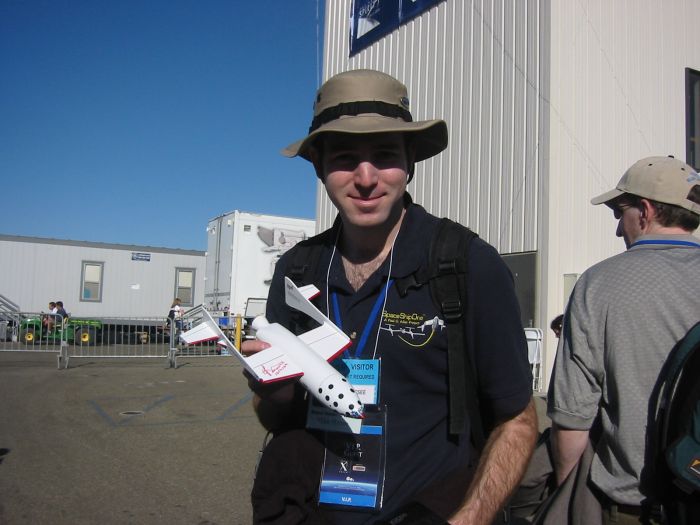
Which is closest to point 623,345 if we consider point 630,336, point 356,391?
point 630,336

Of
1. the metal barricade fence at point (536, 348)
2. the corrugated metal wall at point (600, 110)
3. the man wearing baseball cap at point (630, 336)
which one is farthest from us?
the corrugated metal wall at point (600, 110)

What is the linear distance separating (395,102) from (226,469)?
5.14 m

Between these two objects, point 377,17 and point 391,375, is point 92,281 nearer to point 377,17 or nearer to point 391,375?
point 377,17

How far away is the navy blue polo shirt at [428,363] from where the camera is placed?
5.68 feet

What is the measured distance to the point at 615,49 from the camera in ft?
38.2

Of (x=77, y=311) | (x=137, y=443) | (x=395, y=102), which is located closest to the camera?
(x=395, y=102)

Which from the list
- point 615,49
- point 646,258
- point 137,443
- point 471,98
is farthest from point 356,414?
point 615,49

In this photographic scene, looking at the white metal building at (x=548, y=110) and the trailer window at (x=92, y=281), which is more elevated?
the white metal building at (x=548, y=110)

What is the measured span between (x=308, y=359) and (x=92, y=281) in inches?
1094

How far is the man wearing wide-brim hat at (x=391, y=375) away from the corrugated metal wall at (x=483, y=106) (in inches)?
363

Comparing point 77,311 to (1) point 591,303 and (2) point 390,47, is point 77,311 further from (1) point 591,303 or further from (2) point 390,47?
(1) point 591,303

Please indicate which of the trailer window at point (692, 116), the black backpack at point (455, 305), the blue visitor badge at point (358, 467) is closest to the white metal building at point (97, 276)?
the trailer window at point (692, 116)

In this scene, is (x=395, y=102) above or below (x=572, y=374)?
above
